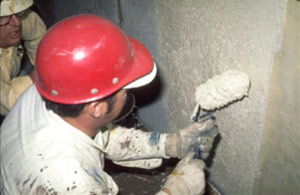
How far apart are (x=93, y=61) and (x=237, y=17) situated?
76 cm

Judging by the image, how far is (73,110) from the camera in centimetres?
144

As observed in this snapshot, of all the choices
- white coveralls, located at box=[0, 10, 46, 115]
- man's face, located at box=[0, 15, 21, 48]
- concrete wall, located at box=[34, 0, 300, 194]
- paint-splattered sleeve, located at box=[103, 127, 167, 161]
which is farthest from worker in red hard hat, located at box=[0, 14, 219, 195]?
man's face, located at box=[0, 15, 21, 48]

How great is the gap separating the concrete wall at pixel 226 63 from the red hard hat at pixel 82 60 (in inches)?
22.5

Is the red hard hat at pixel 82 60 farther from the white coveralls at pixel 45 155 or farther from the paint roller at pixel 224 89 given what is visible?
the paint roller at pixel 224 89

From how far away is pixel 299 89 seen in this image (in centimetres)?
134

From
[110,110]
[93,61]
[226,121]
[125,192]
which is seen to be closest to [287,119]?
[226,121]

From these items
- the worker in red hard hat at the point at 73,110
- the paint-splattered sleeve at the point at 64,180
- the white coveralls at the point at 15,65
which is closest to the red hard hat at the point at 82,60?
the worker in red hard hat at the point at 73,110

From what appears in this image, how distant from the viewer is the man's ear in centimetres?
142

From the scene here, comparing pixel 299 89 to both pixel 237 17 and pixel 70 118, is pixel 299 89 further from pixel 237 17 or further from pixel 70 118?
pixel 70 118

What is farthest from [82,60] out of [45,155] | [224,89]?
[224,89]

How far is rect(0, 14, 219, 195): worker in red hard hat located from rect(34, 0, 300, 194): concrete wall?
41cm

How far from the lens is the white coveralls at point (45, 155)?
A: 52.0 inches

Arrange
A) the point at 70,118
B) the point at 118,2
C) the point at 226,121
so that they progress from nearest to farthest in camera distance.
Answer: the point at 70,118, the point at 226,121, the point at 118,2

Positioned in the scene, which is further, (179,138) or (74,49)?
(179,138)
